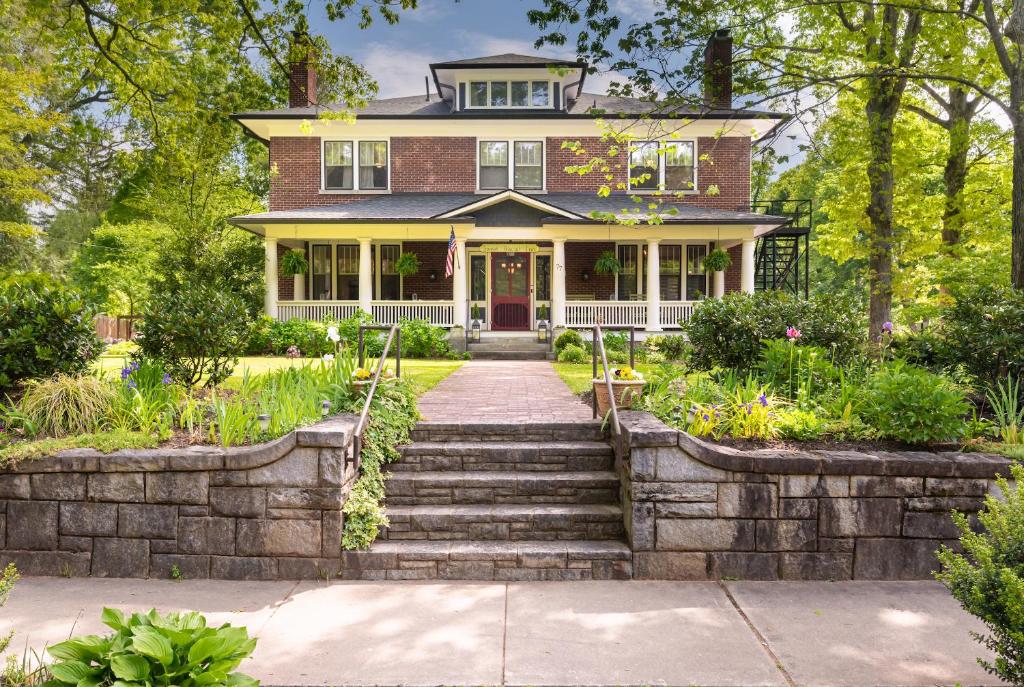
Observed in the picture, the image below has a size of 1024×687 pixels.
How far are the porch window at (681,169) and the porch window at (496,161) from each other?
493 centimetres

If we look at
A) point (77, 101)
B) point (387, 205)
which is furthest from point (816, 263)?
point (77, 101)

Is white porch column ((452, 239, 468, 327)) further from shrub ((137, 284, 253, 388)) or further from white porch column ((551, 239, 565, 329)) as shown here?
shrub ((137, 284, 253, 388))

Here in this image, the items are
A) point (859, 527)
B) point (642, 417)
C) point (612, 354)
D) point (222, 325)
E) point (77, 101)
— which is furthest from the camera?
point (77, 101)

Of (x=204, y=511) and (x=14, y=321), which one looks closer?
(x=204, y=511)

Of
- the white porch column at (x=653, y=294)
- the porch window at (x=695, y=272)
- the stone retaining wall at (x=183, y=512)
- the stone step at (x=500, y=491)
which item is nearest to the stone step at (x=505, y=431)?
the stone step at (x=500, y=491)

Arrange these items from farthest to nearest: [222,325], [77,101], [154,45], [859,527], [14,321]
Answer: [77,101], [154,45], [222,325], [14,321], [859,527]

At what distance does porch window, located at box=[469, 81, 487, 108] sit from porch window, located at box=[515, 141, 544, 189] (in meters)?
1.72

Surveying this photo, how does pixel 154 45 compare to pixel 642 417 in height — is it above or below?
above

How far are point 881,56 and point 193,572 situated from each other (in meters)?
10.6

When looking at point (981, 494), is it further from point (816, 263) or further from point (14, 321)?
point (816, 263)

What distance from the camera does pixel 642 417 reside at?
5.66m

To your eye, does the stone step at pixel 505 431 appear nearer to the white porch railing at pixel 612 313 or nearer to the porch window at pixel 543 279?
the white porch railing at pixel 612 313

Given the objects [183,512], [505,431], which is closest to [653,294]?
[505,431]

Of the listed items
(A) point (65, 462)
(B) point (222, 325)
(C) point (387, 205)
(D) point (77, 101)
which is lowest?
(A) point (65, 462)
